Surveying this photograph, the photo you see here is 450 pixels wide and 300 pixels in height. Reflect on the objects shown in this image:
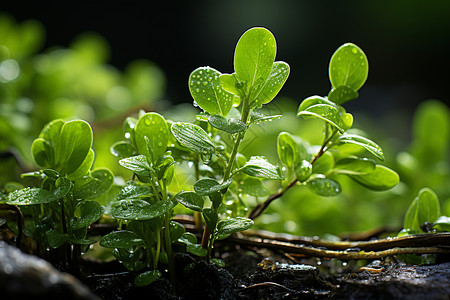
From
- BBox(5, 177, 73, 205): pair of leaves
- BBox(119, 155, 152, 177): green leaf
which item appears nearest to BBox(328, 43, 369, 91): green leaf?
BBox(119, 155, 152, 177): green leaf

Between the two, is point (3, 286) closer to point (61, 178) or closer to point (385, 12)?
point (61, 178)

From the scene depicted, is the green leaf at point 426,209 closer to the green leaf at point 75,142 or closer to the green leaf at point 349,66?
the green leaf at point 349,66

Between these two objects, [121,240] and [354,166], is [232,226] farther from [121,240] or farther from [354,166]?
[354,166]

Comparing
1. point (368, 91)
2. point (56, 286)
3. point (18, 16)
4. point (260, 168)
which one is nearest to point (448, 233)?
point (260, 168)

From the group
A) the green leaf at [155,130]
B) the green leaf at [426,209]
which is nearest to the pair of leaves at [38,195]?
the green leaf at [155,130]

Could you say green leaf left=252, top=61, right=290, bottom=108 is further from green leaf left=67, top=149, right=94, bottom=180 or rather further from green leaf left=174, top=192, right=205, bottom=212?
green leaf left=67, top=149, right=94, bottom=180
